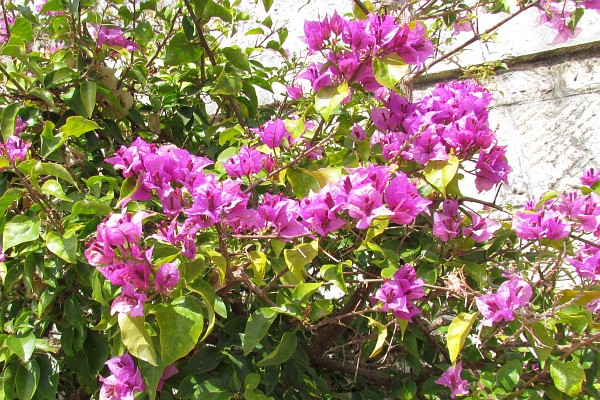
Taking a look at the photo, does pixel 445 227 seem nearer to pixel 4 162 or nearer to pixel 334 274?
pixel 334 274

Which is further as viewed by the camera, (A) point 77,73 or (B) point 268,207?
(A) point 77,73

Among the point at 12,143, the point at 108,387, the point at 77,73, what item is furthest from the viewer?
the point at 77,73

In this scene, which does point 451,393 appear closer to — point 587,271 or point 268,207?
point 587,271

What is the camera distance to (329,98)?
867 millimetres

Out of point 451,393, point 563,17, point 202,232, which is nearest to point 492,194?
point 563,17

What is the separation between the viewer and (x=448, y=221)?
940mm

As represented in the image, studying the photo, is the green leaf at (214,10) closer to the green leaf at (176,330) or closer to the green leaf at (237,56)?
the green leaf at (237,56)

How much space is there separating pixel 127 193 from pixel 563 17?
889 millimetres

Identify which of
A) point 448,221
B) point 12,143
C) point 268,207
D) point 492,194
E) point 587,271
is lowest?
point 492,194

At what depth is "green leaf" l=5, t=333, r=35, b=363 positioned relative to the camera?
829 millimetres

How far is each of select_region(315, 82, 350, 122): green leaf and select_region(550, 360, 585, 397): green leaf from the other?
463 mm

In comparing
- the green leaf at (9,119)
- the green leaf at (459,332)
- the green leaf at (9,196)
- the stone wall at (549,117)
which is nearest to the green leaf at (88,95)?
the green leaf at (9,119)

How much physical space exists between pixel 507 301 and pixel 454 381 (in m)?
0.18

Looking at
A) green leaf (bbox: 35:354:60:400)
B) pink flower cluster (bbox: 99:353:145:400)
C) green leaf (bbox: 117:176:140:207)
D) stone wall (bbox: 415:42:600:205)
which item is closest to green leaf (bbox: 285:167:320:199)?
green leaf (bbox: 117:176:140:207)
